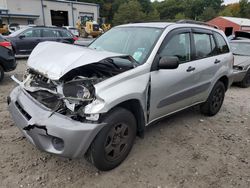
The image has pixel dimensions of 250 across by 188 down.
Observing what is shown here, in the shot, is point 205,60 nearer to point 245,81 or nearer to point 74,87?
point 74,87

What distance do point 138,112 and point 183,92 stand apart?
108cm

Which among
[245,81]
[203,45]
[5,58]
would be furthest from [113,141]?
[245,81]

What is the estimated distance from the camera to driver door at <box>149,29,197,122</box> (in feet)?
11.1

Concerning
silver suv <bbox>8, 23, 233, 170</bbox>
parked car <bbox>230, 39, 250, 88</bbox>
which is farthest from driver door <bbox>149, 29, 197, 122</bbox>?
parked car <bbox>230, 39, 250, 88</bbox>

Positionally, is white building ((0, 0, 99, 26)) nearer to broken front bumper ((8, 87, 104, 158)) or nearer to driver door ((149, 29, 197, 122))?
driver door ((149, 29, 197, 122))

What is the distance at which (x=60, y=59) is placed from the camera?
2.91 metres

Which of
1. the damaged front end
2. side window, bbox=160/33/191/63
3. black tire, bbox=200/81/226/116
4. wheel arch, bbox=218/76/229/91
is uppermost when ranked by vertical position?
side window, bbox=160/33/191/63

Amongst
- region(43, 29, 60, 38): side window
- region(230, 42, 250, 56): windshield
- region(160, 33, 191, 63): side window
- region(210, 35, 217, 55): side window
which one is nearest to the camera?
region(160, 33, 191, 63): side window

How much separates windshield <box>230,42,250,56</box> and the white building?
35376 millimetres

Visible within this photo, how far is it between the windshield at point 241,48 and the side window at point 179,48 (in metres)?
5.74

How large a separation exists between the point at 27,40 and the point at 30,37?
261 mm

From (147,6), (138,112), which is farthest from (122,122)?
(147,6)

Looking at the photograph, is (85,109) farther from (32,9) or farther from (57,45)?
(32,9)

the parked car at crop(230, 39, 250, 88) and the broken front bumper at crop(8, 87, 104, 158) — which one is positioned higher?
the broken front bumper at crop(8, 87, 104, 158)
